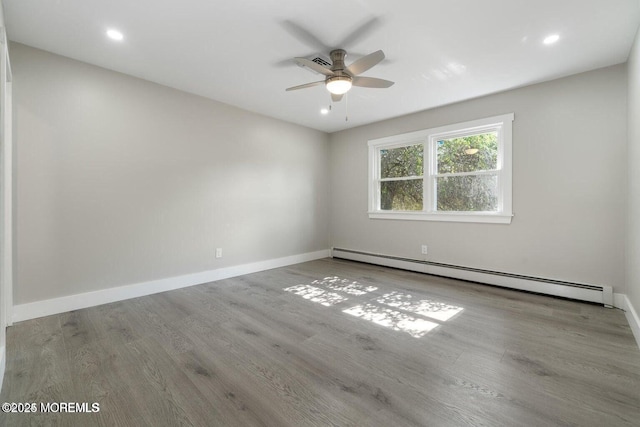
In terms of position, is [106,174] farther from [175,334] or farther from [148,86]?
[175,334]

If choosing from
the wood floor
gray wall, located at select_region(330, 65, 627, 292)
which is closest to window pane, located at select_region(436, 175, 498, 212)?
gray wall, located at select_region(330, 65, 627, 292)

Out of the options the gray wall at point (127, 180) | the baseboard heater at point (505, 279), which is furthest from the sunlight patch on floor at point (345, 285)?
the gray wall at point (127, 180)

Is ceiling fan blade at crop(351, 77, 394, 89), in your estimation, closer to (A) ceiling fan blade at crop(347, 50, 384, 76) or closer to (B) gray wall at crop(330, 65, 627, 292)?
(A) ceiling fan blade at crop(347, 50, 384, 76)

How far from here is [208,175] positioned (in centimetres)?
390

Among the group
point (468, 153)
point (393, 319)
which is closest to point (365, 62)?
point (393, 319)

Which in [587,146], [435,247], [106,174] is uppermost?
[587,146]

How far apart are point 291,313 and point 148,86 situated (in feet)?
10.2

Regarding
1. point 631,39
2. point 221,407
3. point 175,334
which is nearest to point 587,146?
point 631,39

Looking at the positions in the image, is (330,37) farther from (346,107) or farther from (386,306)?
(386,306)

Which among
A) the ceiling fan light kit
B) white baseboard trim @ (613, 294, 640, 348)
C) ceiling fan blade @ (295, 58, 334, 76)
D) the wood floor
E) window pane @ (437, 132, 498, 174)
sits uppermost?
ceiling fan blade @ (295, 58, 334, 76)

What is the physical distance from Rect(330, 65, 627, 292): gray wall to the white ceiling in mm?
271

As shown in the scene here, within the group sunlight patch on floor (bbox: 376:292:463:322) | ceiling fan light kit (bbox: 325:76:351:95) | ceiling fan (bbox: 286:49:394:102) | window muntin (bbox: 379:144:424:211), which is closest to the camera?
ceiling fan (bbox: 286:49:394:102)

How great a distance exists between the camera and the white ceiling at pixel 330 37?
2105 mm

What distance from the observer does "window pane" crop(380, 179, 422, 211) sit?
4.56m
